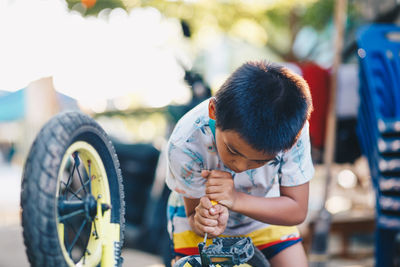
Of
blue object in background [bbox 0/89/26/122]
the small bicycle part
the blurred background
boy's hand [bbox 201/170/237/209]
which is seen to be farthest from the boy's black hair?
blue object in background [bbox 0/89/26/122]

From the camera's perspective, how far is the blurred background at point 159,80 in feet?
8.92

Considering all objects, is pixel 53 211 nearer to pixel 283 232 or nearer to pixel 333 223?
pixel 283 232

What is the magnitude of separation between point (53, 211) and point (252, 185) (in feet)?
2.11

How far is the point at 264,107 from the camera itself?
3.04ft

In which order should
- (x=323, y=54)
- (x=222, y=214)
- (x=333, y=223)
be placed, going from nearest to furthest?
(x=222, y=214), (x=333, y=223), (x=323, y=54)

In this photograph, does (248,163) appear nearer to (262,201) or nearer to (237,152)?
(237,152)

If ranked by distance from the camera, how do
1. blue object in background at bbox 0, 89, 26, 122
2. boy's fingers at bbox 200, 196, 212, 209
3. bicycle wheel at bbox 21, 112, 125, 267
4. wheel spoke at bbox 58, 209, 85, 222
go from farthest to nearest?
blue object in background at bbox 0, 89, 26, 122 → boy's fingers at bbox 200, 196, 212, 209 → wheel spoke at bbox 58, 209, 85, 222 → bicycle wheel at bbox 21, 112, 125, 267

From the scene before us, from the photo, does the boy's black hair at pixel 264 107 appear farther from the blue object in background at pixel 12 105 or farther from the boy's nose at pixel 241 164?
the blue object in background at pixel 12 105

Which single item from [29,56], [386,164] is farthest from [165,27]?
[386,164]

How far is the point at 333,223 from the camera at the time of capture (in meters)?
2.74

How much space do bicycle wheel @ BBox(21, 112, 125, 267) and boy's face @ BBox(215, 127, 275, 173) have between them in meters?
0.28

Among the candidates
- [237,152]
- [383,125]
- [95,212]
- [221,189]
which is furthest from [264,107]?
[383,125]

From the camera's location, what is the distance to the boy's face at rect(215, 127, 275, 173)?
0.94m

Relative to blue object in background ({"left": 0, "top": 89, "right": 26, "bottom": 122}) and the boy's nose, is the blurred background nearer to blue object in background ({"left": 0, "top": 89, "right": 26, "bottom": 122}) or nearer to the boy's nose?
blue object in background ({"left": 0, "top": 89, "right": 26, "bottom": 122})
